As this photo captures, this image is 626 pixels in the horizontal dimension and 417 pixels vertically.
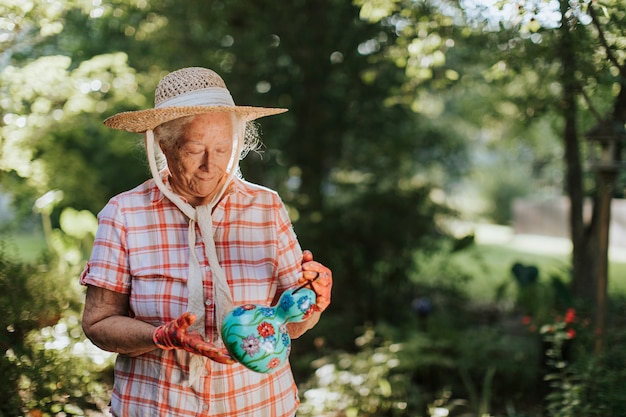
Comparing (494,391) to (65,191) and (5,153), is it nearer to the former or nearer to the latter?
(5,153)

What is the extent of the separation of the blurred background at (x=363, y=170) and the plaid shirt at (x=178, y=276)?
1.02 metres

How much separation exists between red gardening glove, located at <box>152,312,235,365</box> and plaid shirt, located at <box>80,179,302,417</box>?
0.66ft

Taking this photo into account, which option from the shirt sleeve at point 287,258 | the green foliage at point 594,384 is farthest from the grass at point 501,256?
the shirt sleeve at point 287,258

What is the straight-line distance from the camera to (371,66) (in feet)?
18.0

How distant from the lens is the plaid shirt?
5.27 ft

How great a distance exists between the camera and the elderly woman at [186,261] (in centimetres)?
160

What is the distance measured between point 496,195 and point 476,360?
10.3 m

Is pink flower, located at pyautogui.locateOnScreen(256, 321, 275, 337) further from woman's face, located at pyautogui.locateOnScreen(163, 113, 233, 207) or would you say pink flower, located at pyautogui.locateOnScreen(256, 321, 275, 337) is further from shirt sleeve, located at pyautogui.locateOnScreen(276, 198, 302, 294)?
woman's face, located at pyautogui.locateOnScreen(163, 113, 233, 207)

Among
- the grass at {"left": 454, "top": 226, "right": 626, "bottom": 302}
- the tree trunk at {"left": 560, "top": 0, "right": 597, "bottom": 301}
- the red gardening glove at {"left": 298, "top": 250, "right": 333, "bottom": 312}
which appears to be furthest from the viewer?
the grass at {"left": 454, "top": 226, "right": 626, "bottom": 302}

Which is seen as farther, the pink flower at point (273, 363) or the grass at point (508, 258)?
the grass at point (508, 258)

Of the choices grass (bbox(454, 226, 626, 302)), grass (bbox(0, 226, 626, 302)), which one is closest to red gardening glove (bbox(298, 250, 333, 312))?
grass (bbox(454, 226, 626, 302))

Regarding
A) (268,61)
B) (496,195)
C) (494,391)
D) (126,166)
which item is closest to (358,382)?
(494,391)

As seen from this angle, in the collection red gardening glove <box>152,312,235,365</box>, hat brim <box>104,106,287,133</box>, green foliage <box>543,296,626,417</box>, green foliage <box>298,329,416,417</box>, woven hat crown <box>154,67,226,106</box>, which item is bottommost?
green foliage <box>298,329,416,417</box>

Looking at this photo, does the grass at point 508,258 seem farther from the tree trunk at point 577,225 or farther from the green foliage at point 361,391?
the green foliage at point 361,391
